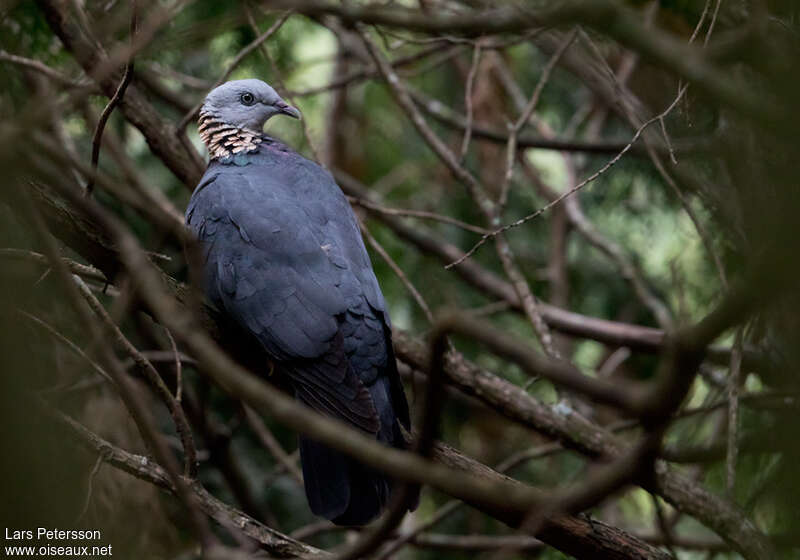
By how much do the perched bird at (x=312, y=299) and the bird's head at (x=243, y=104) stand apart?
0.38 m

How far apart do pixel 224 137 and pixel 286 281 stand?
1.13 m

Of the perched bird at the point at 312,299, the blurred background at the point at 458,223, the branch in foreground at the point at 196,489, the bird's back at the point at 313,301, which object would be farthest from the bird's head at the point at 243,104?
the branch in foreground at the point at 196,489

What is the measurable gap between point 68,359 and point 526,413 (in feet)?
6.86

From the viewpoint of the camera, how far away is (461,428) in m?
5.66

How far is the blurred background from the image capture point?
5.93 feet

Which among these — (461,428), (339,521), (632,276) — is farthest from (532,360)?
(461,428)

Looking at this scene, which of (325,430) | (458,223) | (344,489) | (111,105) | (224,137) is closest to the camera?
(325,430)

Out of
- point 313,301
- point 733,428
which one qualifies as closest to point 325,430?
point 733,428

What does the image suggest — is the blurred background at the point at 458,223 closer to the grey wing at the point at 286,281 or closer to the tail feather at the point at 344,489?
the grey wing at the point at 286,281

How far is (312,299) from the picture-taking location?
11.1ft

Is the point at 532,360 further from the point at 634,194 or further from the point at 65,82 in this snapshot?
the point at 634,194

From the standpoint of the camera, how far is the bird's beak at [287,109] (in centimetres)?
430

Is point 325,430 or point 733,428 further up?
point 733,428

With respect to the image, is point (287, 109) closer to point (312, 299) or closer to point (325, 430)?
point (312, 299)
